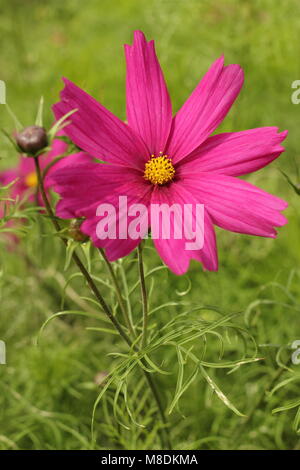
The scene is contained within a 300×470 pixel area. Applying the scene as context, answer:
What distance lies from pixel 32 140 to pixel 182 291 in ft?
2.43

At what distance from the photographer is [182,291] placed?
1.19 meters

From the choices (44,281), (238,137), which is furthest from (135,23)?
(238,137)

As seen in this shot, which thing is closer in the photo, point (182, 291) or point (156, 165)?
point (156, 165)

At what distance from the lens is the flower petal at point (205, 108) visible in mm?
567

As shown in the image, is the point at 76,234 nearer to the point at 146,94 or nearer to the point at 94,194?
the point at 94,194

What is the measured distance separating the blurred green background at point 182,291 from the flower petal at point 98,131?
4 cm

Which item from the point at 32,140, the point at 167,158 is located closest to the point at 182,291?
the point at 167,158

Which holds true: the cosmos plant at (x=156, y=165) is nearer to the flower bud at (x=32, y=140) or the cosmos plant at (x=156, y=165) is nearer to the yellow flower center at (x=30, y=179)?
the flower bud at (x=32, y=140)

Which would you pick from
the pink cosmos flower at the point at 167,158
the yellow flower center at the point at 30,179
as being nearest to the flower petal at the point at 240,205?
the pink cosmos flower at the point at 167,158

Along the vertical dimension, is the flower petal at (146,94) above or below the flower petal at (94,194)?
above

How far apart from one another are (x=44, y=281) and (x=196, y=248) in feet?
2.71

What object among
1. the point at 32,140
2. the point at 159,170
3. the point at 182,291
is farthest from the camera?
the point at 182,291

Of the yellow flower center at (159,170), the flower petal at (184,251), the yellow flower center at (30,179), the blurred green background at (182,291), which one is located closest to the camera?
the flower petal at (184,251)

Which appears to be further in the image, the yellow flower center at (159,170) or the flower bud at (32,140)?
the yellow flower center at (159,170)
